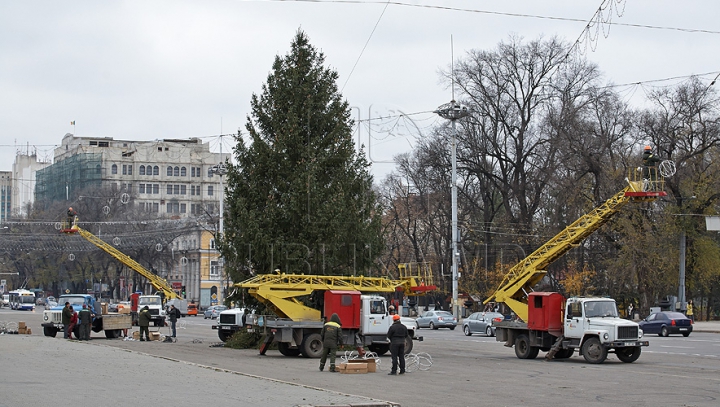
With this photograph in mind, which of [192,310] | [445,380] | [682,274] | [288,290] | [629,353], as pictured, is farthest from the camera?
[192,310]

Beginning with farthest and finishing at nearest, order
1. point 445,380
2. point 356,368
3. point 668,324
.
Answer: point 668,324 < point 356,368 < point 445,380

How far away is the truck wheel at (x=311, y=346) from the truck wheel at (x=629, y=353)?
10.00 meters

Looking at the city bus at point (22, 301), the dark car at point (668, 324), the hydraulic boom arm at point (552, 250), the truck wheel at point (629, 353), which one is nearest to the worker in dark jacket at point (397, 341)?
the truck wheel at point (629, 353)

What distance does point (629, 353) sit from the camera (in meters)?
28.7

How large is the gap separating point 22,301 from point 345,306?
3207 inches

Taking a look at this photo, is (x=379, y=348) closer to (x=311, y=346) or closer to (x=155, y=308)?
(x=311, y=346)

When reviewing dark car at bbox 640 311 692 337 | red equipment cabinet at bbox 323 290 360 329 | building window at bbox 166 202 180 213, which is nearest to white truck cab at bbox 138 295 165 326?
red equipment cabinet at bbox 323 290 360 329

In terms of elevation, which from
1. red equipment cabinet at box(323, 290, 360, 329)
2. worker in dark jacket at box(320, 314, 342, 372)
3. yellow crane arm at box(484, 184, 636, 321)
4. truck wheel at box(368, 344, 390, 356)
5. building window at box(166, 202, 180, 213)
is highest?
building window at box(166, 202, 180, 213)

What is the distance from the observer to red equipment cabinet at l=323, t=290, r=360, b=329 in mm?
30984

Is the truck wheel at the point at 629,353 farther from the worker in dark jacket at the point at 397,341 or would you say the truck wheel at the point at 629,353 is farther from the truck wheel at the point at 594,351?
the worker in dark jacket at the point at 397,341

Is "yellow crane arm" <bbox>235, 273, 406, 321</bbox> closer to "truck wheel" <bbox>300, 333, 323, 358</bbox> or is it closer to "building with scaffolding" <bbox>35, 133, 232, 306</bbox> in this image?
"truck wheel" <bbox>300, 333, 323, 358</bbox>

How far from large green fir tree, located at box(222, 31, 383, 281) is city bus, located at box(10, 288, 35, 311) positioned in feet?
244

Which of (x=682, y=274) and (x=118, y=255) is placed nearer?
(x=682, y=274)

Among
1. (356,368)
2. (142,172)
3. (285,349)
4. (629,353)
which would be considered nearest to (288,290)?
(285,349)
